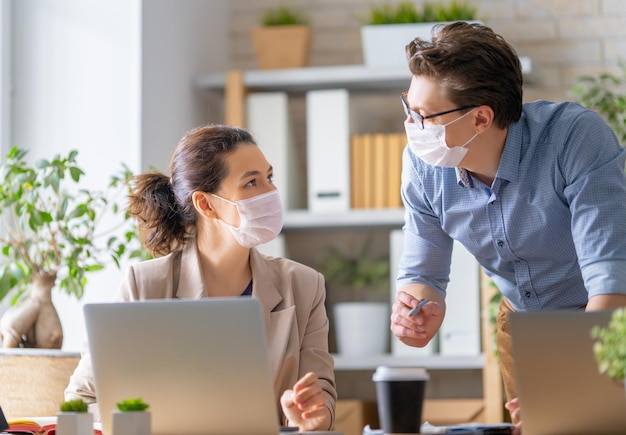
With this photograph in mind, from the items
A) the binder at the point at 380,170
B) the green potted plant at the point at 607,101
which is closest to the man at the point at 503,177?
the green potted plant at the point at 607,101

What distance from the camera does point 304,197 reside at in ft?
12.4

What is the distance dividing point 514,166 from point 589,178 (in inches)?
6.5

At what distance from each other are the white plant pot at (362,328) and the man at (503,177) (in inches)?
50.1

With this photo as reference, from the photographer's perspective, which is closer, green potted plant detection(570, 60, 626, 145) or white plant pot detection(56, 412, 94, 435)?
white plant pot detection(56, 412, 94, 435)

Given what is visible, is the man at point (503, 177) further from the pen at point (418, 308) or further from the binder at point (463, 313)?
the binder at point (463, 313)

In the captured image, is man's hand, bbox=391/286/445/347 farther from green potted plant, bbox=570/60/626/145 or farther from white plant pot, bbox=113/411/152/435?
green potted plant, bbox=570/60/626/145

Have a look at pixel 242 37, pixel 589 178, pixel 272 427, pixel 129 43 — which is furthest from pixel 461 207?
pixel 242 37

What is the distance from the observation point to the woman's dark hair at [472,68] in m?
1.99

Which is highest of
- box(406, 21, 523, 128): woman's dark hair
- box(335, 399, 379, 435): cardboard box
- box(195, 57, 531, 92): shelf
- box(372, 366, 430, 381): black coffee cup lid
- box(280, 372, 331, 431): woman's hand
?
box(195, 57, 531, 92): shelf

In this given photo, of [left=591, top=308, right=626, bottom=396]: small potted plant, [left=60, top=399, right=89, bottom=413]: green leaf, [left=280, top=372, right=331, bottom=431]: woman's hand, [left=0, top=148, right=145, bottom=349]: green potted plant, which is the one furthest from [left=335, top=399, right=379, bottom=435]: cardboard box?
[left=591, top=308, right=626, bottom=396]: small potted plant

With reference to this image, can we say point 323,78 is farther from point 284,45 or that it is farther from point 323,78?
point 284,45

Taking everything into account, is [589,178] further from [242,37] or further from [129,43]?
[242,37]

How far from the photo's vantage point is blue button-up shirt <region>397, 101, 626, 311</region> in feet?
6.16

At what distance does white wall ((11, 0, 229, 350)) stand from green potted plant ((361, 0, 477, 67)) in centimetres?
74
